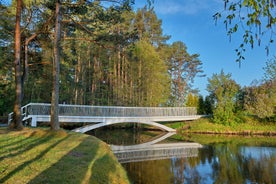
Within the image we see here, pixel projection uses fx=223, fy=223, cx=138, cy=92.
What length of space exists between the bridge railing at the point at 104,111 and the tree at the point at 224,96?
2.68 meters

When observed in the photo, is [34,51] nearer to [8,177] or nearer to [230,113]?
[8,177]

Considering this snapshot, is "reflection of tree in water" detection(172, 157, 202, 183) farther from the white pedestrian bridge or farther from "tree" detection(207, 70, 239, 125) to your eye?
"tree" detection(207, 70, 239, 125)

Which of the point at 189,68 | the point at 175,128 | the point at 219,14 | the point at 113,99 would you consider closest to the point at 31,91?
the point at 113,99

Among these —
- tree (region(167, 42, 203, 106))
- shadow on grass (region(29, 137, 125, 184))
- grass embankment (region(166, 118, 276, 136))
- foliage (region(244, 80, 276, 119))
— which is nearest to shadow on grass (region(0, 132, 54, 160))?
shadow on grass (region(29, 137, 125, 184))

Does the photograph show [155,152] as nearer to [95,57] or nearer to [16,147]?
[16,147]

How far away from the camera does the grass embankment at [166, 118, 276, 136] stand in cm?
1803

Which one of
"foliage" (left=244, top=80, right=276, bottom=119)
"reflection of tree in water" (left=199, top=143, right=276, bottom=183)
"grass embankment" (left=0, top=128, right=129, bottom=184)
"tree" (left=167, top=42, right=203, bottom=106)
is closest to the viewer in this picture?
"grass embankment" (left=0, top=128, right=129, bottom=184)

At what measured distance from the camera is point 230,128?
1886cm

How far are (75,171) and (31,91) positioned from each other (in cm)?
1453

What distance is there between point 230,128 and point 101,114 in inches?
431

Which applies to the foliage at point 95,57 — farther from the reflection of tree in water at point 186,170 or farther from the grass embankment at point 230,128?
the reflection of tree in water at point 186,170

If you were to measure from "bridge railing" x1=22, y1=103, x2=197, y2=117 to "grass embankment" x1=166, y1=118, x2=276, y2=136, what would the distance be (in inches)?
57.6

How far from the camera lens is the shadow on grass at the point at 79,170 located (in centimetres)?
373

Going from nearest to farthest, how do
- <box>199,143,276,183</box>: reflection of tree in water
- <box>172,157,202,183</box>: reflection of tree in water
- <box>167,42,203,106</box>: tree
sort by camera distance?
1. <box>199,143,276,183</box>: reflection of tree in water
2. <box>172,157,202,183</box>: reflection of tree in water
3. <box>167,42,203,106</box>: tree
